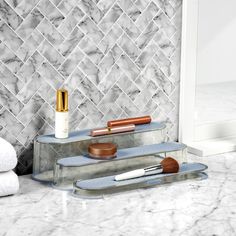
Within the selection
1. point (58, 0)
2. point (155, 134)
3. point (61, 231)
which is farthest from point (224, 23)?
point (61, 231)

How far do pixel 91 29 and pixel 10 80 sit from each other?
31 centimetres

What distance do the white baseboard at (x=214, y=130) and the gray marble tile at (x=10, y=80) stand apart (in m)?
0.71

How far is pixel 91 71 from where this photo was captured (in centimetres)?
205

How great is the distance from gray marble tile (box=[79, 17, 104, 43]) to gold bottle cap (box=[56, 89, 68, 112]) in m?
0.22

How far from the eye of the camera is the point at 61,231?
60.7 inches

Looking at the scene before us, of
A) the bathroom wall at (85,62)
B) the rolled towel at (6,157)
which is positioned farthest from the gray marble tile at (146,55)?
the rolled towel at (6,157)

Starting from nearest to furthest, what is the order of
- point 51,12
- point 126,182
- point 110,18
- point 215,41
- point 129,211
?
point 129,211
point 126,182
point 51,12
point 110,18
point 215,41

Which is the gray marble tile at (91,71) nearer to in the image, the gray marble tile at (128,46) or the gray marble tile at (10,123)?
the gray marble tile at (128,46)

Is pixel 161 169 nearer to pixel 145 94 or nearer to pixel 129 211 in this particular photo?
pixel 129 211

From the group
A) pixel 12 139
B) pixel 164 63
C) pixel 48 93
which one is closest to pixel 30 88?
pixel 48 93

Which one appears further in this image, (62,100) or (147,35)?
(147,35)

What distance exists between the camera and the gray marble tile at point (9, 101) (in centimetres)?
191

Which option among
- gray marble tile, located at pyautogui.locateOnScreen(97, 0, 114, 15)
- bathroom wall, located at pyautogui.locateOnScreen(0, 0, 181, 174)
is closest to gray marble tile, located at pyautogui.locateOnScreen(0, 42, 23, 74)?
bathroom wall, located at pyautogui.locateOnScreen(0, 0, 181, 174)

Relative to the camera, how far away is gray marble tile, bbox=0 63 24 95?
6.23 feet
